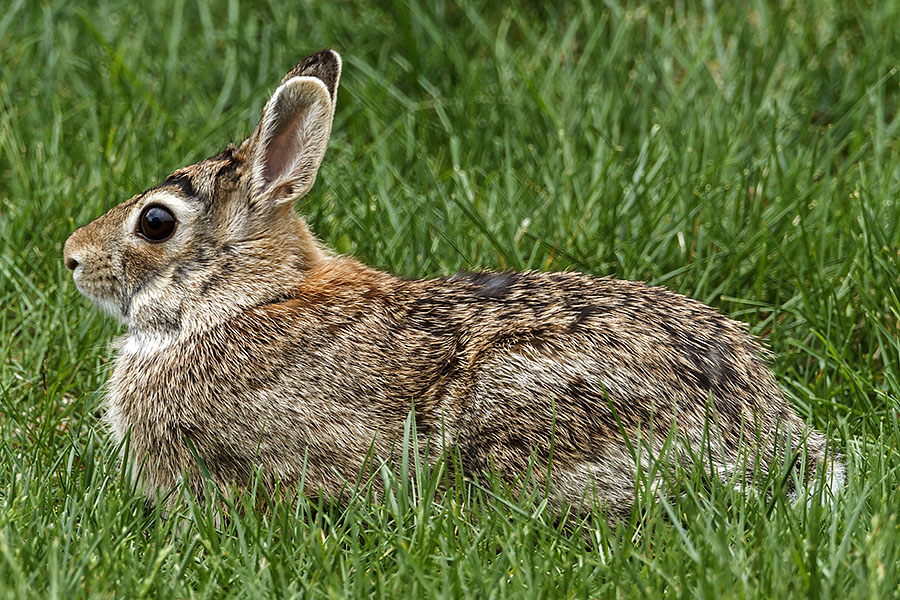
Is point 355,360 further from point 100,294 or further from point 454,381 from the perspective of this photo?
point 100,294

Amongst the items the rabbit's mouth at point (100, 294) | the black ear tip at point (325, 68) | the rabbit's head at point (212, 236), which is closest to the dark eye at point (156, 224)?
Result: the rabbit's head at point (212, 236)

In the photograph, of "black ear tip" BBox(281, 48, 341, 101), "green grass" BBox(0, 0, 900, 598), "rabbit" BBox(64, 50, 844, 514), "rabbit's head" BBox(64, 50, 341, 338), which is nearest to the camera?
"green grass" BBox(0, 0, 900, 598)

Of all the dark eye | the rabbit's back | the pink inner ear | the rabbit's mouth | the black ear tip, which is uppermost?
the black ear tip

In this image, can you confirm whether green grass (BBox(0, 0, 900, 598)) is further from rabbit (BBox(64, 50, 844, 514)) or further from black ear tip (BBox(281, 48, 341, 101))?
black ear tip (BBox(281, 48, 341, 101))

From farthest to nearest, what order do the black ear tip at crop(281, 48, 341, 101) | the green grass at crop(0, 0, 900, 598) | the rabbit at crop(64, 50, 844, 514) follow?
the black ear tip at crop(281, 48, 341, 101), the rabbit at crop(64, 50, 844, 514), the green grass at crop(0, 0, 900, 598)

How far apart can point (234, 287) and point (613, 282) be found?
148cm

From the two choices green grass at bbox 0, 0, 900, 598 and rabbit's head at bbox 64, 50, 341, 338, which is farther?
rabbit's head at bbox 64, 50, 341, 338

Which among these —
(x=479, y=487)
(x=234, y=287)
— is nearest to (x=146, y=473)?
(x=234, y=287)

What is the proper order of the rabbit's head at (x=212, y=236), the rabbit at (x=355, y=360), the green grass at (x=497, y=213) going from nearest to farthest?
the green grass at (x=497, y=213), the rabbit at (x=355, y=360), the rabbit's head at (x=212, y=236)

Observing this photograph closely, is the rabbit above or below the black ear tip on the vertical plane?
below

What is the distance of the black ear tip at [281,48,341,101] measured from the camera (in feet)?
16.5

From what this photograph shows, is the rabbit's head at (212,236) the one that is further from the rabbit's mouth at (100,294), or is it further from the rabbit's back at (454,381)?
the rabbit's back at (454,381)

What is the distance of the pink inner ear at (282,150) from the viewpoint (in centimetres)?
488

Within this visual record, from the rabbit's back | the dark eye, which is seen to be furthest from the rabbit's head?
the rabbit's back
